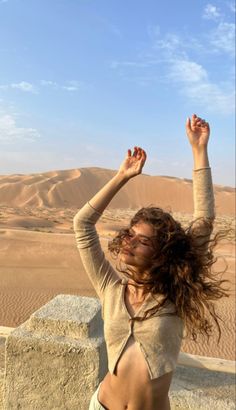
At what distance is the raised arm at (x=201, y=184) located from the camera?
1714 millimetres

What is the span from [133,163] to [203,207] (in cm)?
37

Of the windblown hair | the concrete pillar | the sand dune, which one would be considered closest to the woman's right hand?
the windblown hair

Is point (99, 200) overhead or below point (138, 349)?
overhead

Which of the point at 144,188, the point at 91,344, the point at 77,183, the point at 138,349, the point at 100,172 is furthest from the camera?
the point at 100,172

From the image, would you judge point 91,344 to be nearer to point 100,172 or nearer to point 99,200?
point 99,200

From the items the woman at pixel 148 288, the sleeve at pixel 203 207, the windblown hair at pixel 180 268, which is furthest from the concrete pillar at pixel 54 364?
the sleeve at pixel 203 207

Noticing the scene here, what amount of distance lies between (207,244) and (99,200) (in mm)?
519

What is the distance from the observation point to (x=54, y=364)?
2.83 m

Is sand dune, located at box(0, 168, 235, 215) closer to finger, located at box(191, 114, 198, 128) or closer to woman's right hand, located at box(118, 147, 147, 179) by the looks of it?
finger, located at box(191, 114, 198, 128)

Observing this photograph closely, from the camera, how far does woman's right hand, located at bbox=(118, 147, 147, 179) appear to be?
1.73 meters

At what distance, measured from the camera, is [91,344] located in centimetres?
281

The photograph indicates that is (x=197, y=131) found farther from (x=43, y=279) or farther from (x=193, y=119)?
(x=43, y=279)

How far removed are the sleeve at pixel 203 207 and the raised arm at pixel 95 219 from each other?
0.27 metres

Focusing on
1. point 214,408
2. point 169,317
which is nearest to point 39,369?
point 214,408
